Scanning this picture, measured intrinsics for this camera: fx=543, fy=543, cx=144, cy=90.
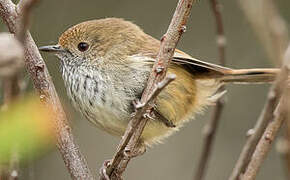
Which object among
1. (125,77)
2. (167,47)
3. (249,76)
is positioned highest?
(167,47)

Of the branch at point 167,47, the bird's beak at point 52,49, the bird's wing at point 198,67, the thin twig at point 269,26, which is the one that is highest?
the thin twig at point 269,26

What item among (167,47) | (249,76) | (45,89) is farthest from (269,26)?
(249,76)

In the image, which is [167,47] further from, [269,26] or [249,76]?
[249,76]

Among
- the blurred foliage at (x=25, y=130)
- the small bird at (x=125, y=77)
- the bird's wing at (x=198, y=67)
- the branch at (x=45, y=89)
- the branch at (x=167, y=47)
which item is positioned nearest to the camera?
the blurred foliage at (x=25, y=130)

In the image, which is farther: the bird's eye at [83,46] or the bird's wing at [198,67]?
the bird's eye at [83,46]

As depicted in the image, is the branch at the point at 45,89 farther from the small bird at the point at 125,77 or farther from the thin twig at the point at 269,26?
the thin twig at the point at 269,26

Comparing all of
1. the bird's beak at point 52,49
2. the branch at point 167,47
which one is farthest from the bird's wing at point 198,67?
the branch at point 167,47

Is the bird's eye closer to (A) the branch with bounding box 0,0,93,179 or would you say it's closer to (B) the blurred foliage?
(A) the branch with bounding box 0,0,93,179
